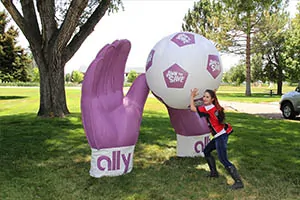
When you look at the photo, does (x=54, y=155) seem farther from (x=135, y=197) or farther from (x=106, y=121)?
(x=135, y=197)

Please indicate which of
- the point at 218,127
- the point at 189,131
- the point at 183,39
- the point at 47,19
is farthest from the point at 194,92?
the point at 47,19

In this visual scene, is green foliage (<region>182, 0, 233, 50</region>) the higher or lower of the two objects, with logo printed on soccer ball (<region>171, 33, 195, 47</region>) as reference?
higher

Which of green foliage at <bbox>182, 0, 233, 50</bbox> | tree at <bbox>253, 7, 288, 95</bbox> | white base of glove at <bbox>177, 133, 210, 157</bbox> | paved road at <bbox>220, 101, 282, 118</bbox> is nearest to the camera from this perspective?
white base of glove at <bbox>177, 133, 210, 157</bbox>

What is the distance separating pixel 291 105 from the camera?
12.9m

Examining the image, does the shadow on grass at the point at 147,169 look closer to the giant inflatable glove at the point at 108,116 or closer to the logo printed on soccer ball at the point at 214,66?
the giant inflatable glove at the point at 108,116

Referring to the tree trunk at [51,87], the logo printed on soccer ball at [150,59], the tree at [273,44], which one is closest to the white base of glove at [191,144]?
the logo printed on soccer ball at [150,59]

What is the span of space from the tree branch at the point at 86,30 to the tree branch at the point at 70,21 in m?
0.64

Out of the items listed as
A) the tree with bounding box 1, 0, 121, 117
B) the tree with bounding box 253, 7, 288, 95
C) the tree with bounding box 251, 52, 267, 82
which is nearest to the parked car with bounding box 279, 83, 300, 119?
the tree with bounding box 1, 0, 121, 117

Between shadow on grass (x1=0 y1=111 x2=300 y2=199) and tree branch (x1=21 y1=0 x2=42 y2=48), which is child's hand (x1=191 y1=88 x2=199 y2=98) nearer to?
shadow on grass (x1=0 y1=111 x2=300 y2=199)

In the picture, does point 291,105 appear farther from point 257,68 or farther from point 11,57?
point 257,68

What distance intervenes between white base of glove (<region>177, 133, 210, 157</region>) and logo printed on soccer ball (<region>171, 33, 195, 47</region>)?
6.31 feet

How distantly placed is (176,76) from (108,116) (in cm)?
121

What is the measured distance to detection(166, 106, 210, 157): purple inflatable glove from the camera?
5879 millimetres

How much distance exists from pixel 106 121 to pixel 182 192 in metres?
1.55
